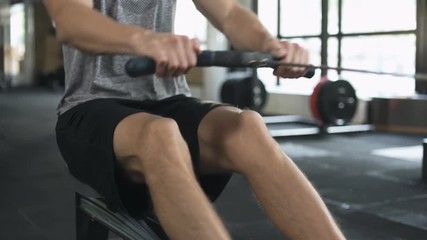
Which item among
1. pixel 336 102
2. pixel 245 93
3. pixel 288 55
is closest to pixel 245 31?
pixel 288 55

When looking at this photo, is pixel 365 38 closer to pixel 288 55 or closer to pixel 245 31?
pixel 245 31

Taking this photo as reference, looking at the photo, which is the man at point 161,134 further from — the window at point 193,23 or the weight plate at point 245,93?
the window at point 193,23

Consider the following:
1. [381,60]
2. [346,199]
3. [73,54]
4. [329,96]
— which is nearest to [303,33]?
[381,60]

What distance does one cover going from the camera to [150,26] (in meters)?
1.35

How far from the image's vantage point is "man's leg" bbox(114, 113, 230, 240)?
98 centimetres

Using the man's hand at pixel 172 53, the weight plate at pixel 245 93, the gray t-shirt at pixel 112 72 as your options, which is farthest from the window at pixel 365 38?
the man's hand at pixel 172 53

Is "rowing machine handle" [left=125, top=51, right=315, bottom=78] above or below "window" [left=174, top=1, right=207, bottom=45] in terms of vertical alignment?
below

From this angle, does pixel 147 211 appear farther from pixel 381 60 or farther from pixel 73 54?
pixel 381 60

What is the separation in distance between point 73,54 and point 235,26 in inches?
14.8

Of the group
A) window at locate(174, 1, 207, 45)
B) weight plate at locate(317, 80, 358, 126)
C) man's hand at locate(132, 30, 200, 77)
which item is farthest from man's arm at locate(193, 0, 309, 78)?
window at locate(174, 1, 207, 45)

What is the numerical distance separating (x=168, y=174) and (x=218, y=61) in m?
0.21

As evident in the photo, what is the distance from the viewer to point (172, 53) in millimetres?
948

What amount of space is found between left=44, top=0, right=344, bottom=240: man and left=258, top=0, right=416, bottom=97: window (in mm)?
3304

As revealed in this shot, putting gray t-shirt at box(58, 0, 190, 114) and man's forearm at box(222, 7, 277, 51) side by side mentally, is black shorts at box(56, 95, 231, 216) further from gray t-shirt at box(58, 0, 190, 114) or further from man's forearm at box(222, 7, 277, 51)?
man's forearm at box(222, 7, 277, 51)
